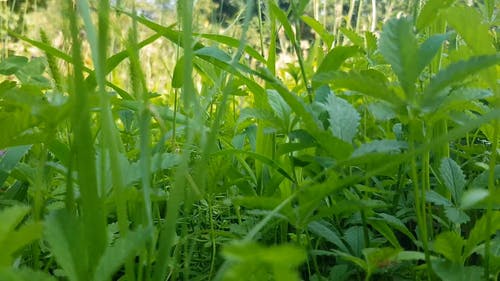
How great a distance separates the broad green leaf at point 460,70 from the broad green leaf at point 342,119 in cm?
16

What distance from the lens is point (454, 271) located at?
532 millimetres

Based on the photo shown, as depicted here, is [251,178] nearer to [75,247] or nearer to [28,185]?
[28,185]

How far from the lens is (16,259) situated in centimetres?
52

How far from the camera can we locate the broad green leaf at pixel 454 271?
526mm

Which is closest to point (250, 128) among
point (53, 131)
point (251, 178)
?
point (251, 178)

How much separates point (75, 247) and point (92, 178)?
5cm

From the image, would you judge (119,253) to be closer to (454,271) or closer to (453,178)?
(454,271)

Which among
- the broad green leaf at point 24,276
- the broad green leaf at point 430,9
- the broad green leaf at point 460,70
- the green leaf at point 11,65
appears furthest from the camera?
the green leaf at point 11,65

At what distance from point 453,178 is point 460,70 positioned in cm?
21

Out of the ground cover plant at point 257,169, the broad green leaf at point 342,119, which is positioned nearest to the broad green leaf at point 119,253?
the ground cover plant at point 257,169

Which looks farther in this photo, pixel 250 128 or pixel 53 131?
pixel 250 128

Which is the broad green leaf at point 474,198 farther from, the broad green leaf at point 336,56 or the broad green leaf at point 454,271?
the broad green leaf at point 336,56

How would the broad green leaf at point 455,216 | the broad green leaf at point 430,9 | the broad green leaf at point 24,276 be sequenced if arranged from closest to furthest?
the broad green leaf at point 24,276, the broad green leaf at point 455,216, the broad green leaf at point 430,9

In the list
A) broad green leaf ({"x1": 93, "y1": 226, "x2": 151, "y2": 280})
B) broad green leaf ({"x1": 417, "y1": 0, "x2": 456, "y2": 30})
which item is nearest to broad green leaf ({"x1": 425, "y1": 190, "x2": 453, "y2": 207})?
broad green leaf ({"x1": 417, "y1": 0, "x2": 456, "y2": 30})
